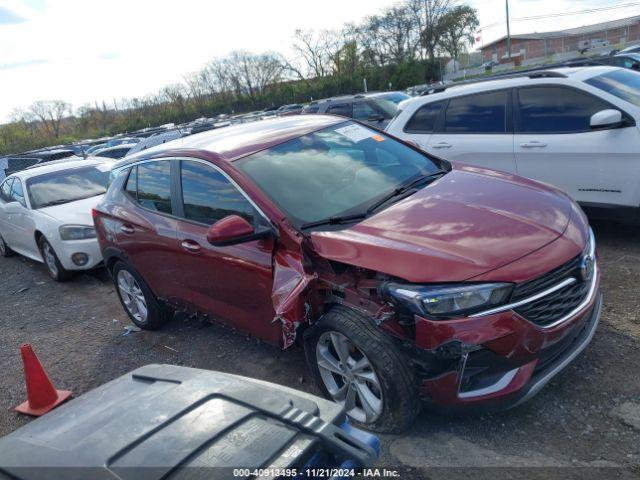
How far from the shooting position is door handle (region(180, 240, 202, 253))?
3862 millimetres

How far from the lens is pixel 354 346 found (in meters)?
2.98

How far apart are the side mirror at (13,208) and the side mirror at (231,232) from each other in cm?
603

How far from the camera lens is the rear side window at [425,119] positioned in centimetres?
646

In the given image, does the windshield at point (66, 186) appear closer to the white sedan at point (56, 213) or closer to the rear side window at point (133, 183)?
the white sedan at point (56, 213)

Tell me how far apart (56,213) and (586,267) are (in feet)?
22.2

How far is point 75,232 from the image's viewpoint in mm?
6887

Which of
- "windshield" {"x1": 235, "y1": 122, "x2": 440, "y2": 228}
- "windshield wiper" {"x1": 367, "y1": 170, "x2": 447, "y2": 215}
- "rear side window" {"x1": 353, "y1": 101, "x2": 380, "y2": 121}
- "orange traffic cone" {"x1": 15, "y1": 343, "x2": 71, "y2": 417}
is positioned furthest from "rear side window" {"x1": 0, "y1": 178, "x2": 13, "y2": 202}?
"rear side window" {"x1": 353, "y1": 101, "x2": 380, "y2": 121}

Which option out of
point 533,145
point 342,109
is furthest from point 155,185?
point 342,109

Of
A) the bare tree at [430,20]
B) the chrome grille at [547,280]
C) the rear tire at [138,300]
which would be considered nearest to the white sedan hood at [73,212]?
the rear tire at [138,300]

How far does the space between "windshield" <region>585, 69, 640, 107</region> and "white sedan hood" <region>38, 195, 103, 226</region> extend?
632 centimetres

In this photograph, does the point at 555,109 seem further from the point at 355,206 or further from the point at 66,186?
the point at 66,186

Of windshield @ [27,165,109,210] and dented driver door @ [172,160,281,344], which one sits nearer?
dented driver door @ [172,160,281,344]

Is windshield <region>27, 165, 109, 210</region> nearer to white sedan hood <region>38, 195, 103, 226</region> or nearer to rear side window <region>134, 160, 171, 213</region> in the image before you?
white sedan hood <region>38, 195, 103, 226</region>

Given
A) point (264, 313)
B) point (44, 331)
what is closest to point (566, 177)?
point (264, 313)
